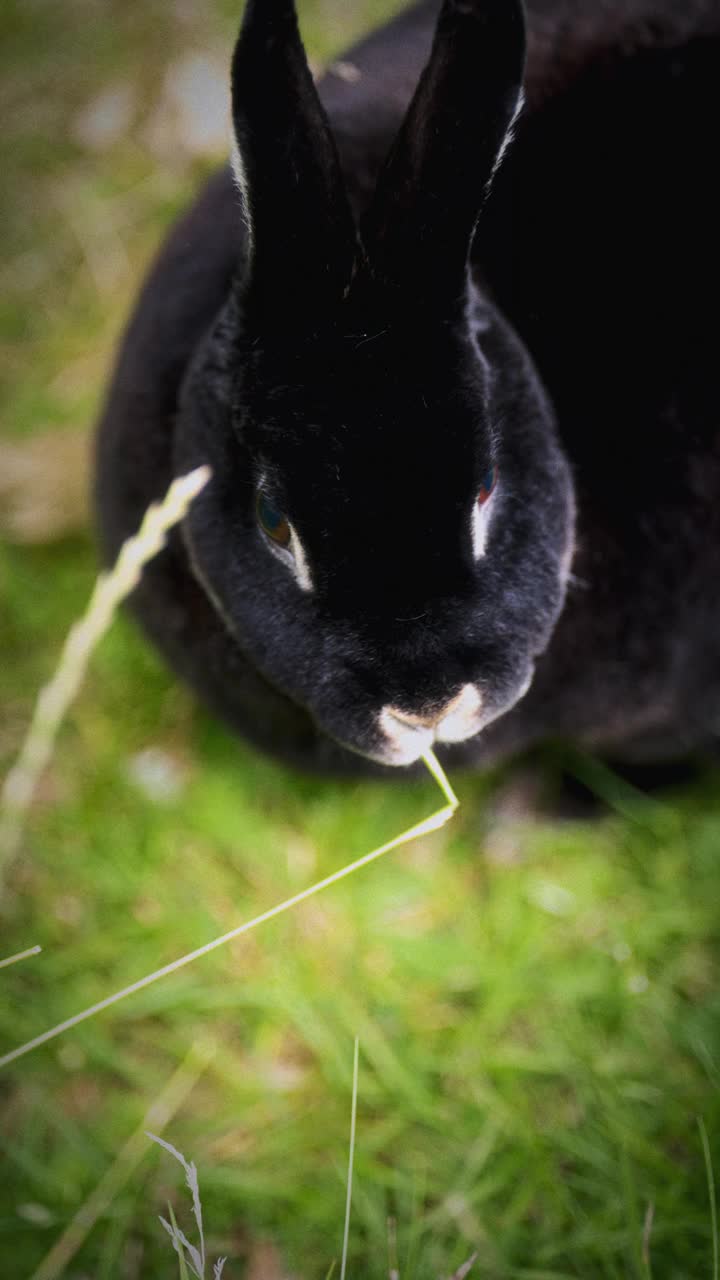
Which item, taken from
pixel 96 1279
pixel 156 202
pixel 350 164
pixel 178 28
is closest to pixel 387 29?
pixel 350 164

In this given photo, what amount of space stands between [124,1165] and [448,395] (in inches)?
67.3

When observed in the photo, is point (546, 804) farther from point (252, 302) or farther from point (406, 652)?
point (252, 302)

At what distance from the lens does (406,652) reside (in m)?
1.36

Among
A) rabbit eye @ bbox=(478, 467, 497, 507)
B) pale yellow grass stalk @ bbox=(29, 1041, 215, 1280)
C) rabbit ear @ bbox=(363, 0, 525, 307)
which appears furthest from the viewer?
pale yellow grass stalk @ bbox=(29, 1041, 215, 1280)

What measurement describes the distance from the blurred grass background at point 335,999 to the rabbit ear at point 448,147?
1.44 metres

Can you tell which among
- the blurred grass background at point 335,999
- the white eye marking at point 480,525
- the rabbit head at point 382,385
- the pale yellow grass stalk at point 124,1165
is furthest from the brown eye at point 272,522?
the pale yellow grass stalk at point 124,1165

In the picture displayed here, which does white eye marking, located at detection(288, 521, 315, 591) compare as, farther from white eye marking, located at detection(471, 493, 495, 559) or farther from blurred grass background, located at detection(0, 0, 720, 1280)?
blurred grass background, located at detection(0, 0, 720, 1280)

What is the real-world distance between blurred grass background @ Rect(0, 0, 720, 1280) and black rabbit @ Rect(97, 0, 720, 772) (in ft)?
1.32

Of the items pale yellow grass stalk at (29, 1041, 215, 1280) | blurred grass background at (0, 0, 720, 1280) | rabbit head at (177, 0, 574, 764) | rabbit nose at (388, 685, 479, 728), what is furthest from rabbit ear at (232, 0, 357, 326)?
pale yellow grass stalk at (29, 1041, 215, 1280)

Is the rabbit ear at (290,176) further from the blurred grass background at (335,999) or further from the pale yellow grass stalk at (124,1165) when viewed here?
the pale yellow grass stalk at (124,1165)

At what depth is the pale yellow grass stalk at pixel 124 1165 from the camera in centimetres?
202

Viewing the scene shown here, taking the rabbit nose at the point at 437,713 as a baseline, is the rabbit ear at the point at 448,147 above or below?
above

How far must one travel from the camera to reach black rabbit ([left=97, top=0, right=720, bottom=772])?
1.27 m

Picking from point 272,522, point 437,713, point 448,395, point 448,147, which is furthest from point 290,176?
point 437,713
